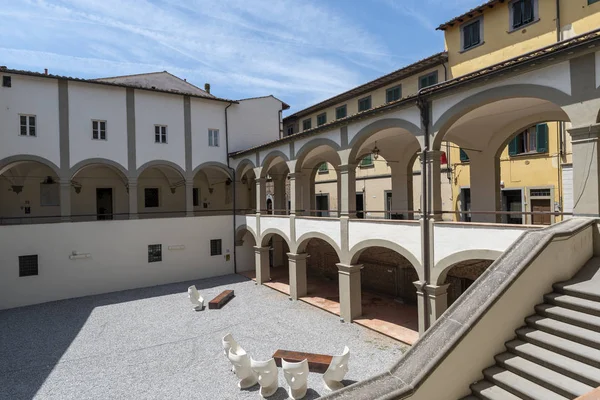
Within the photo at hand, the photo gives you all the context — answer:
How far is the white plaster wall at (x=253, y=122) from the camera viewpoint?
23.9 meters

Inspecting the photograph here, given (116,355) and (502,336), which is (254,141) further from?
(502,336)

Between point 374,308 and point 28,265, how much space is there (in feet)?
58.3

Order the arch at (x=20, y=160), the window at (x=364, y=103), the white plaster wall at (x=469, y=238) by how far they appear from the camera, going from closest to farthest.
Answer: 1. the white plaster wall at (x=469, y=238)
2. the arch at (x=20, y=160)
3. the window at (x=364, y=103)

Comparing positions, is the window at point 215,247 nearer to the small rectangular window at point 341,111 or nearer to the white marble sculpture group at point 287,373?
the small rectangular window at point 341,111

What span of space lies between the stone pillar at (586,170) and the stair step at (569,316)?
346 centimetres

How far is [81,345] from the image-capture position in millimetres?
12477

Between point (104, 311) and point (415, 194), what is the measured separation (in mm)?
18515

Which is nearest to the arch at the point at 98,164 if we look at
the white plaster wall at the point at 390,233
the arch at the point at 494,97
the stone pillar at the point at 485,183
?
the white plaster wall at the point at 390,233

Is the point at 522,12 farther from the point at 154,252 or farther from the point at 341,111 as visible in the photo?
the point at 154,252

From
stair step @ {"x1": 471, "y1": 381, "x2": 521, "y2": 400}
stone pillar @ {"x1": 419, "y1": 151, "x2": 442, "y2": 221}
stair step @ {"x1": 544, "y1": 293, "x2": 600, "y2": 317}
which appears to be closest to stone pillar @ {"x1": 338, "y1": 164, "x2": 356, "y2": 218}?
stone pillar @ {"x1": 419, "y1": 151, "x2": 442, "y2": 221}

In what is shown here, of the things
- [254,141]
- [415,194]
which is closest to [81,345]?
[254,141]

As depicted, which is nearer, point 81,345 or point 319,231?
point 81,345

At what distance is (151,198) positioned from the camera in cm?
2439

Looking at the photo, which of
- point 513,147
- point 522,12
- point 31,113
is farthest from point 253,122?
point 522,12
